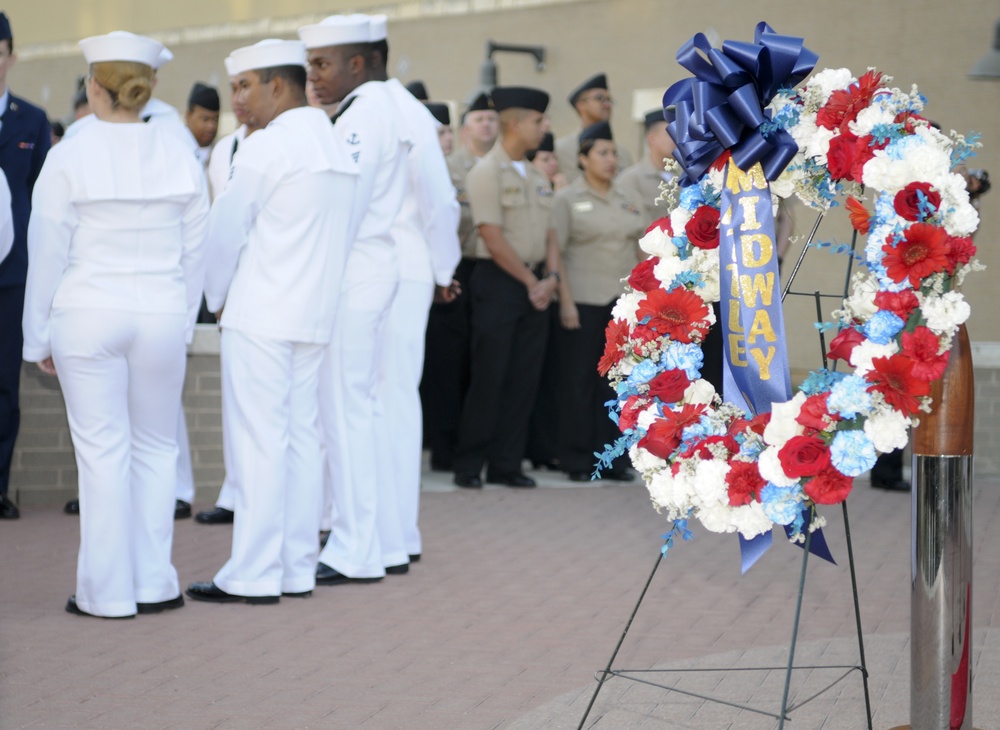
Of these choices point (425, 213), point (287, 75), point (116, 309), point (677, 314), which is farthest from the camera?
point (425, 213)

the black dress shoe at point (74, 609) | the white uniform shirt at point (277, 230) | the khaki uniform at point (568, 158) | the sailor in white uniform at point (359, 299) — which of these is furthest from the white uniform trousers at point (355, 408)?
the khaki uniform at point (568, 158)

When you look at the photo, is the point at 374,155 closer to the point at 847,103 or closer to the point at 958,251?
the point at 847,103

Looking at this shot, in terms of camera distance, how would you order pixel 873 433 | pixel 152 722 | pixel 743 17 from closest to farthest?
pixel 873 433 → pixel 152 722 → pixel 743 17

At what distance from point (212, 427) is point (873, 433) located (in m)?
5.90

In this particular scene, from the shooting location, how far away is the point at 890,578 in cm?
701

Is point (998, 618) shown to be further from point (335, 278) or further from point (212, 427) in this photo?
point (212, 427)

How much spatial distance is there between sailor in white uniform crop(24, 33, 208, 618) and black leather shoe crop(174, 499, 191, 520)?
2343 mm

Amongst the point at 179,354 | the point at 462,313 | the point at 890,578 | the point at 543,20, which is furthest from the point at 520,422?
the point at 543,20

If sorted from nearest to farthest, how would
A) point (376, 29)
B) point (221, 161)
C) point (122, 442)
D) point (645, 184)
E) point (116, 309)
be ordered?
point (116, 309)
point (122, 442)
point (376, 29)
point (221, 161)
point (645, 184)

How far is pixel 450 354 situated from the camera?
10.2 metres

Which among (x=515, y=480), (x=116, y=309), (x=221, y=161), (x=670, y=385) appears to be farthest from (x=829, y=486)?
(x=515, y=480)

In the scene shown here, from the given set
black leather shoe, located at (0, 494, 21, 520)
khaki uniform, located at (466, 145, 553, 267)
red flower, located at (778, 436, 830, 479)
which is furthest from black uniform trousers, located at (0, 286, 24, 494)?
red flower, located at (778, 436, 830, 479)

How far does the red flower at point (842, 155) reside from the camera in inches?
159

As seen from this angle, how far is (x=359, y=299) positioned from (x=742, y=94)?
2881mm
